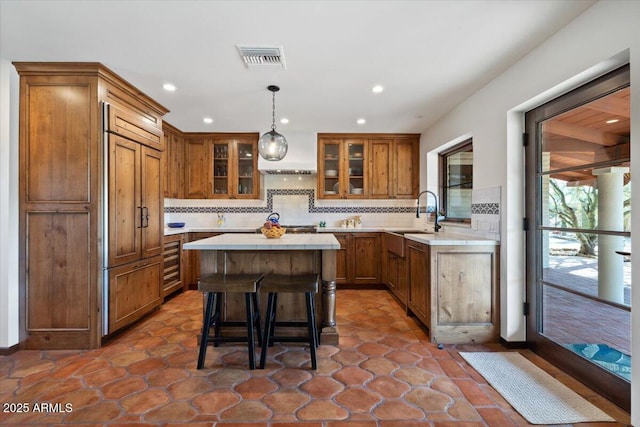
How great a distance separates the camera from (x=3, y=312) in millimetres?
2557

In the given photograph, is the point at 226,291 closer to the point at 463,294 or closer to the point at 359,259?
the point at 463,294

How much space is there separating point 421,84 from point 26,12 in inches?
123

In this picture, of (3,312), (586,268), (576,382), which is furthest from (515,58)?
(3,312)

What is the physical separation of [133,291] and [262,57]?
258 cm

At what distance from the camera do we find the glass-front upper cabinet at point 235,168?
16.7 feet

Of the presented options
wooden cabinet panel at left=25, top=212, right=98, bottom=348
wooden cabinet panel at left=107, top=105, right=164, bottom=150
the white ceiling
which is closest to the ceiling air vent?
the white ceiling

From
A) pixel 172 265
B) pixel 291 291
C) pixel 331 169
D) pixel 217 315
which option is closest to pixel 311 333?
pixel 291 291

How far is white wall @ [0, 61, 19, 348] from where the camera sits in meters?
2.56

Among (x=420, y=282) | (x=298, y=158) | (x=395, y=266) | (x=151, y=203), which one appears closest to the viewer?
(x=420, y=282)

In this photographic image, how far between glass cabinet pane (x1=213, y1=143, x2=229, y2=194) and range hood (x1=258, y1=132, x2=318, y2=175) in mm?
633

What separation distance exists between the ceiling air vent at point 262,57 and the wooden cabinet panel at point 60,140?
1.38 meters

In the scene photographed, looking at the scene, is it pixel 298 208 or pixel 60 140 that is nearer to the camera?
pixel 60 140

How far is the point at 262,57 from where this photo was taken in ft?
8.37

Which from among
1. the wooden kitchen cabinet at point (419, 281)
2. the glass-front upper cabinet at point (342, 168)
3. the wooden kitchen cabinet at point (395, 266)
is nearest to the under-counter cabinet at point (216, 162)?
the glass-front upper cabinet at point (342, 168)
